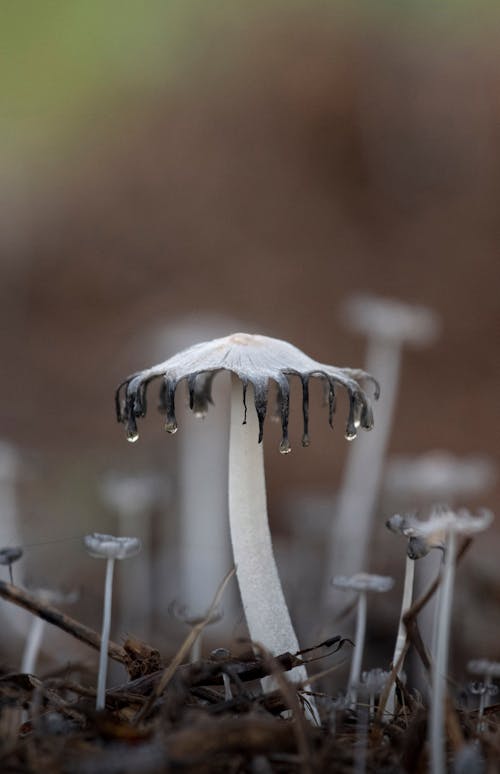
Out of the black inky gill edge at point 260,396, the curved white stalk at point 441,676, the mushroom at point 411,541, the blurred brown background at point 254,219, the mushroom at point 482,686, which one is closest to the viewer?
the curved white stalk at point 441,676

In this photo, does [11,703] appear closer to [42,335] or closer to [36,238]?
[42,335]

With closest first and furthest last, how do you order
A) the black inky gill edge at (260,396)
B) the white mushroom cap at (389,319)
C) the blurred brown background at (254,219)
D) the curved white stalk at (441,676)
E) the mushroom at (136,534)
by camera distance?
the curved white stalk at (441,676) → the black inky gill edge at (260,396) → the mushroom at (136,534) → the white mushroom cap at (389,319) → the blurred brown background at (254,219)

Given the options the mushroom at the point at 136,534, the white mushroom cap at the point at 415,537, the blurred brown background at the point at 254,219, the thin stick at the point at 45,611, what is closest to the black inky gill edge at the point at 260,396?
the white mushroom cap at the point at 415,537

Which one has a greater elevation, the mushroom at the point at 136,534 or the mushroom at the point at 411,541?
the mushroom at the point at 411,541

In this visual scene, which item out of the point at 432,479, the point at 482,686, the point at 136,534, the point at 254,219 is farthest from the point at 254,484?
the point at 254,219

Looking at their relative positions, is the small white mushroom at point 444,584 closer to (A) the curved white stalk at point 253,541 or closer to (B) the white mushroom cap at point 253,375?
(B) the white mushroom cap at point 253,375

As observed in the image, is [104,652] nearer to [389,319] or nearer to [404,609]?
[404,609]

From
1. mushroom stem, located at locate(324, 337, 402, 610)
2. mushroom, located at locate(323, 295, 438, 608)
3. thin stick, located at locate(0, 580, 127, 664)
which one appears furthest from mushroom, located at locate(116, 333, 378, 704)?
mushroom, located at locate(323, 295, 438, 608)

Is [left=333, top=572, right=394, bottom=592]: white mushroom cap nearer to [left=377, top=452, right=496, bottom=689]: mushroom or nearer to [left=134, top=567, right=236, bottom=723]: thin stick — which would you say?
[left=134, top=567, right=236, bottom=723]: thin stick
